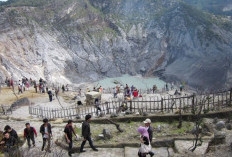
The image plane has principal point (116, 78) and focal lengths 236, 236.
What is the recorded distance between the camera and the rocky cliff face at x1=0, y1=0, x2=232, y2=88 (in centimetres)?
4744

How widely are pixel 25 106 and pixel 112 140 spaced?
12.7 metres

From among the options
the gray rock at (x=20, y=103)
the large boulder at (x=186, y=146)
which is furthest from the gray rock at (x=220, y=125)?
the gray rock at (x=20, y=103)

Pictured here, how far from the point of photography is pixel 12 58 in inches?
1788

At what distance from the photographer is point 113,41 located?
6444 centimetres

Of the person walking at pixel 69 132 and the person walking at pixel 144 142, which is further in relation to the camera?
the person walking at pixel 69 132

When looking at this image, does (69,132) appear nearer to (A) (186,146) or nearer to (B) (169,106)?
(A) (186,146)

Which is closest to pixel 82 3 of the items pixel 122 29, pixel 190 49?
pixel 122 29

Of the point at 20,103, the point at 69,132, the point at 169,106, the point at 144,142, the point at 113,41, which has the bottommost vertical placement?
the point at 20,103

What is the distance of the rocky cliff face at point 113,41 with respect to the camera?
156 feet

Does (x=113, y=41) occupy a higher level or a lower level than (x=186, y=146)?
higher

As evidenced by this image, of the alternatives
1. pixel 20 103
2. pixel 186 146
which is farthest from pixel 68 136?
pixel 20 103

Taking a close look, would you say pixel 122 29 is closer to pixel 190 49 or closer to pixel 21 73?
pixel 190 49

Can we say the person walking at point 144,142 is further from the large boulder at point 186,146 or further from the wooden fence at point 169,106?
the wooden fence at point 169,106

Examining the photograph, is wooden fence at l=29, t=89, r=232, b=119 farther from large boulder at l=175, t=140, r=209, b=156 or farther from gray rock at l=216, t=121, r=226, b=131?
large boulder at l=175, t=140, r=209, b=156
